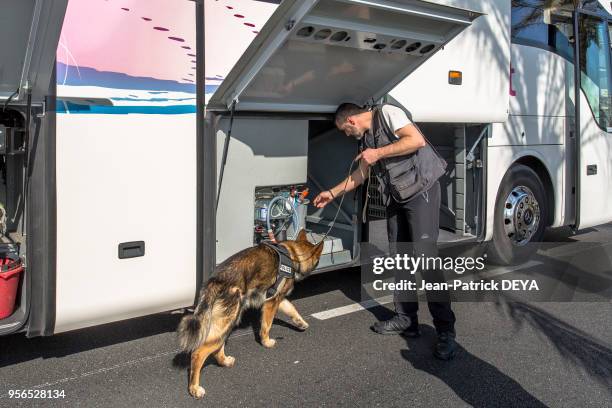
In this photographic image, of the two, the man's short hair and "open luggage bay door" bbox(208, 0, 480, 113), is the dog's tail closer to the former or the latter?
"open luggage bay door" bbox(208, 0, 480, 113)

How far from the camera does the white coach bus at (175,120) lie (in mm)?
3438

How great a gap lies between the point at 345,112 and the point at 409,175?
649 millimetres

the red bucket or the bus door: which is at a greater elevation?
the bus door

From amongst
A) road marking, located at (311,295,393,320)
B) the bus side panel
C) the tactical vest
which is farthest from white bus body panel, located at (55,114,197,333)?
road marking, located at (311,295,393,320)

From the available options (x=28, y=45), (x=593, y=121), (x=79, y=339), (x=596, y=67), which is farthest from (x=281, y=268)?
(x=596, y=67)

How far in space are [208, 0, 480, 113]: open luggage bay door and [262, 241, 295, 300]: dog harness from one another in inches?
38.4

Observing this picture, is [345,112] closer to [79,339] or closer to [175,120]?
[175,120]

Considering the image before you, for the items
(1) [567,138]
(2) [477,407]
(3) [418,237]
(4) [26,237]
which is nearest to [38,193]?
(4) [26,237]

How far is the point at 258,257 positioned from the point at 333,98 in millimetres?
1399

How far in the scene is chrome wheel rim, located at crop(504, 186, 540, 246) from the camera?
21.0 ft

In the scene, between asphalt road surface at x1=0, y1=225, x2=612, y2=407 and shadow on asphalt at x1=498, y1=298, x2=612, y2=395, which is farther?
shadow on asphalt at x1=498, y1=298, x2=612, y2=395

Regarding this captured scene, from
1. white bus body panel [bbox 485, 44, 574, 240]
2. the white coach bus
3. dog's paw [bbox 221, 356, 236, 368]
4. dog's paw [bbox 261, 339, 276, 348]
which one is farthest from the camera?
white bus body panel [bbox 485, 44, 574, 240]

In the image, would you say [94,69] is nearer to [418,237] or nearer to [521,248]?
[418,237]

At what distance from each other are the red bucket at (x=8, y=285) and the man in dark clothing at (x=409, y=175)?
80.6 inches
